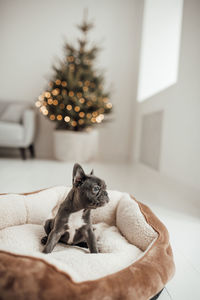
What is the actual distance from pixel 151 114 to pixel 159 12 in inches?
64.4

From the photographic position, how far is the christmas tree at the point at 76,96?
3.50m

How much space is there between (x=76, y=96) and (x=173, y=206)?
2.32m

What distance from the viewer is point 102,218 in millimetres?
1248

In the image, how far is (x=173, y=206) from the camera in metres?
1.79

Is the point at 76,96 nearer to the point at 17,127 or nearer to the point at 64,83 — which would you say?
the point at 64,83

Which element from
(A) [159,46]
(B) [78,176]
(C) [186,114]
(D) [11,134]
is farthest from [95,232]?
(A) [159,46]

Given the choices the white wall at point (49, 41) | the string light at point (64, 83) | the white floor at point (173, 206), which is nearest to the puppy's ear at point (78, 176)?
the white floor at point (173, 206)

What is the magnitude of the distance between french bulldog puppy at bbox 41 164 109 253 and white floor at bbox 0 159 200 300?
0.35 metres

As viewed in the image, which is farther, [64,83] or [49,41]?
[49,41]

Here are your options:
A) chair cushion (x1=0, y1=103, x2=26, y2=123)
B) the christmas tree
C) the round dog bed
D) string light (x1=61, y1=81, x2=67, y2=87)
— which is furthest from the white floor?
string light (x1=61, y1=81, x2=67, y2=87)

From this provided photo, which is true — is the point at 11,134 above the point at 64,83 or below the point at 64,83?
below

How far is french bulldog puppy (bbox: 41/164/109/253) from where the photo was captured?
0.83m

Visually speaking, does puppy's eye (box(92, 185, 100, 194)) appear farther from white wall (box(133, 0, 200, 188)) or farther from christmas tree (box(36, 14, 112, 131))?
christmas tree (box(36, 14, 112, 131))

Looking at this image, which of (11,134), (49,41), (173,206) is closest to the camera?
(173,206)
